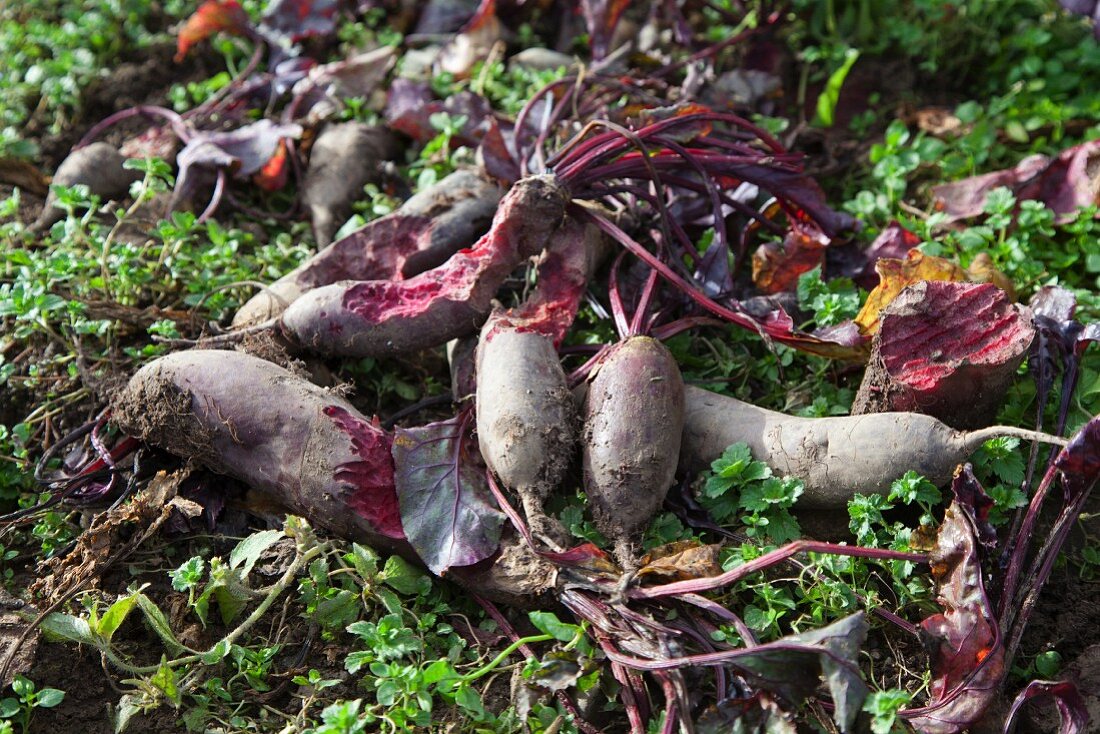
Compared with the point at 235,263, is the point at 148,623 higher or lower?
lower

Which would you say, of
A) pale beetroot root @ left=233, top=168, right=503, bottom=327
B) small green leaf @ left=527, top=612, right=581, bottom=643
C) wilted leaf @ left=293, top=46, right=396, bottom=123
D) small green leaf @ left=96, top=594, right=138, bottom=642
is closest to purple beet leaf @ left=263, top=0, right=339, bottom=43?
wilted leaf @ left=293, top=46, right=396, bottom=123

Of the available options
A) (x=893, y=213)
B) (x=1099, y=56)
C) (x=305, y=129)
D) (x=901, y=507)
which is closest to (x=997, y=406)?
(x=901, y=507)

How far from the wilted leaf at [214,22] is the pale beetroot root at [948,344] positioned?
296 cm

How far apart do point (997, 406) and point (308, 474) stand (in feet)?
5.41

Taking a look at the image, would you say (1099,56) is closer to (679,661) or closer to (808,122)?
(808,122)

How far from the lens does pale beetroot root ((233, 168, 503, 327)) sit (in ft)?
9.03

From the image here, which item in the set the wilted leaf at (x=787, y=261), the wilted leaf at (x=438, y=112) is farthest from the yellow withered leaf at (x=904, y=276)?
the wilted leaf at (x=438, y=112)

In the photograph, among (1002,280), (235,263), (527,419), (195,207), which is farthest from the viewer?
(195,207)

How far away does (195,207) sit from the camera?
10.9ft

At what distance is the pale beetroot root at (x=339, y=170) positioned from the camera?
3.18 metres

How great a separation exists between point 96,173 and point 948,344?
9.11ft

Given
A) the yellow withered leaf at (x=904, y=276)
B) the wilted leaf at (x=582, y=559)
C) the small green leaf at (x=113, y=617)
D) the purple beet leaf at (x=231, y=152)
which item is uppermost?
the purple beet leaf at (x=231, y=152)

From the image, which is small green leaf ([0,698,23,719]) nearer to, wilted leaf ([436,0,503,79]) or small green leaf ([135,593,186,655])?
small green leaf ([135,593,186,655])

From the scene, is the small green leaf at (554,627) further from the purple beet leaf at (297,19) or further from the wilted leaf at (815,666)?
the purple beet leaf at (297,19)
